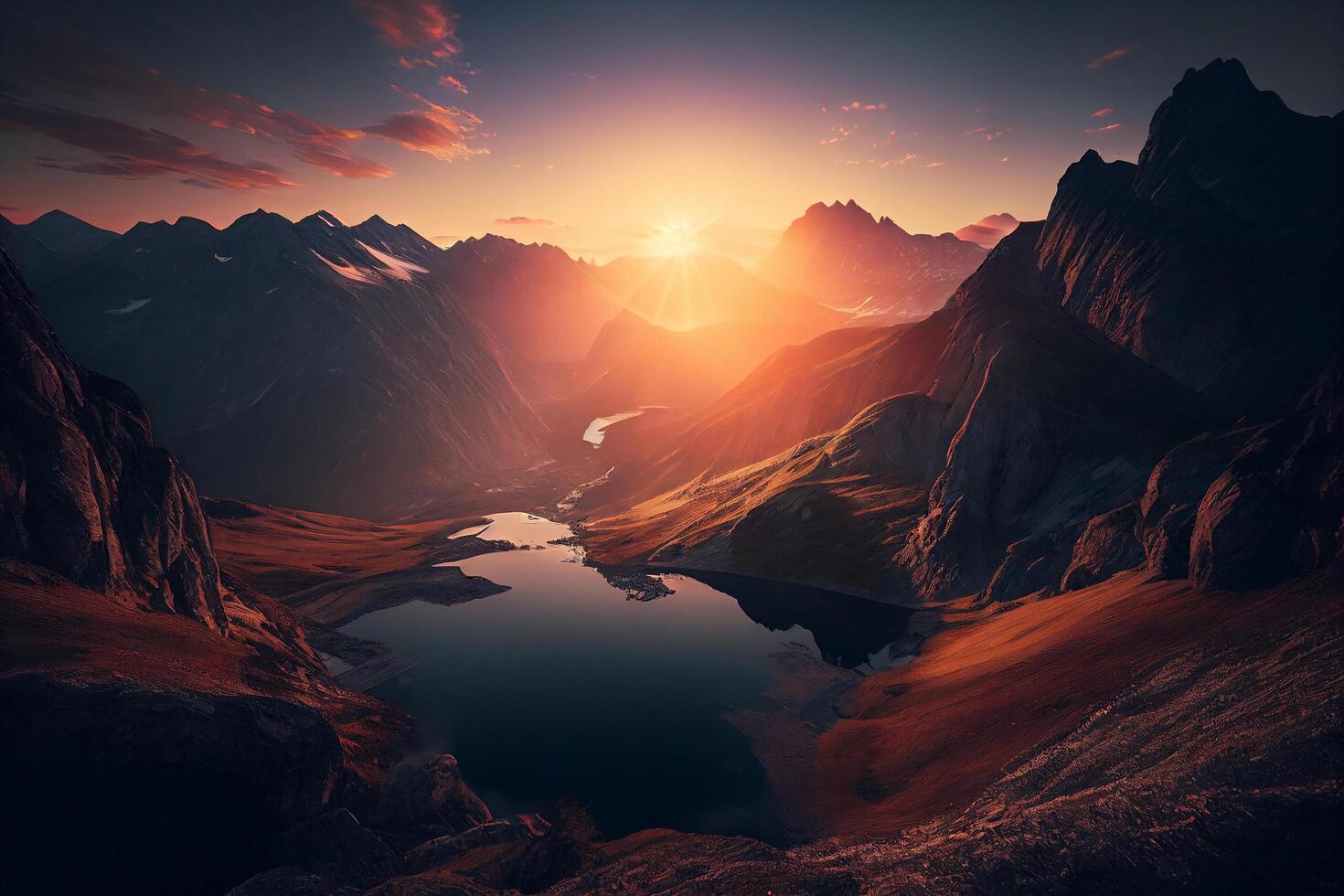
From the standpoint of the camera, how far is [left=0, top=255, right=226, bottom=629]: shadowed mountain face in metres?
47.2

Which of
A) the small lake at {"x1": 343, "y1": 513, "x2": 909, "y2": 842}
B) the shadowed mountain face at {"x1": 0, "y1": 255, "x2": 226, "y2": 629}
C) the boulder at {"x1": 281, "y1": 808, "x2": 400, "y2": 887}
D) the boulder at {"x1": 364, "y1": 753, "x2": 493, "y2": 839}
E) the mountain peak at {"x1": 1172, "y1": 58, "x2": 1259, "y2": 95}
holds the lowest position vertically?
the small lake at {"x1": 343, "y1": 513, "x2": 909, "y2": 842}

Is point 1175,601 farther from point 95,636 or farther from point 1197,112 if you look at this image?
point 1197,112

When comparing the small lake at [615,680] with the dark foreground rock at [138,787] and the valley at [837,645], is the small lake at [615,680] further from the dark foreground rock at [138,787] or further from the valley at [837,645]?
the dark foreground rock at [138,787]

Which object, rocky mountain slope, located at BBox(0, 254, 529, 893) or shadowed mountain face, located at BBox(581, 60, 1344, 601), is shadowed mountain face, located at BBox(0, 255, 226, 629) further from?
shadowed mountain face, located at BBox(581, 60, 1344, 601)

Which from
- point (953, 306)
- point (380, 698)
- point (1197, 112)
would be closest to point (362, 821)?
point (380, 698)

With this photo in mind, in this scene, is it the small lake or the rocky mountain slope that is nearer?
the rocky mountain slope

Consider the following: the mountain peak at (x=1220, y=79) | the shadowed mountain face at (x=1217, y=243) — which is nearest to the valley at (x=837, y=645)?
the shadowed mountain face at (x=1217, y=243)

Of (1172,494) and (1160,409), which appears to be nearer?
(1172,494)

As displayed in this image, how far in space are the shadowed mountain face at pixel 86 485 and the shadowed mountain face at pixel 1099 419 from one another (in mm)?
81644

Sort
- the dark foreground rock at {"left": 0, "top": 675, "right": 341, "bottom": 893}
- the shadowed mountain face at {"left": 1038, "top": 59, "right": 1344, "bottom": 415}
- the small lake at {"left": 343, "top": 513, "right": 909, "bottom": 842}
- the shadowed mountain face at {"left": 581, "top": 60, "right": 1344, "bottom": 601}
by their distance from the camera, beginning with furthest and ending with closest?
the shadowed mountain face at {"left": 1038, "top": 59, "right": 1344, "bottom": 415} → the shadowed mountain face at {"left": 581, "top": 60, "right": 1344, "bottom": 601} → the small lake at {"left": 343, "top": 513, "right": 909, "bottom": 842} → the dark foreground rock at {"left": 0, "top": 675, "right": 341, "bottom": 893}

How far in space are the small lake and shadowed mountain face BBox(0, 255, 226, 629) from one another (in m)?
28.0

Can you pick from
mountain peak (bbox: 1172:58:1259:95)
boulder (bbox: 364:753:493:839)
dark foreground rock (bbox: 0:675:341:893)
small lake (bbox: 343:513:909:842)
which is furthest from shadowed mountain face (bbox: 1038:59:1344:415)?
dark foreground rock (bbox: 0:675:341:893)

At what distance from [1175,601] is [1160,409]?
53.2m

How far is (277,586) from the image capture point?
355 feet
